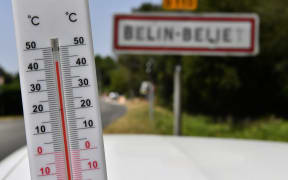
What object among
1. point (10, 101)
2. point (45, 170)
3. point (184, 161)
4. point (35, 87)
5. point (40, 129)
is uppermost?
point (35, 87)

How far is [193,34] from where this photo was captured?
4527mm

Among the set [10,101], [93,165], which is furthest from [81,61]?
[10,101]

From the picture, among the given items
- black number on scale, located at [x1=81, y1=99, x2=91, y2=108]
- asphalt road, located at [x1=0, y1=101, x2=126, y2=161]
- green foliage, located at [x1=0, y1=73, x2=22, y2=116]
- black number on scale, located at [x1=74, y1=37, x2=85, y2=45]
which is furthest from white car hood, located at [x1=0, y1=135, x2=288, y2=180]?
green foliage, located at [x1=0, y1=73, x2=22, y2=116]

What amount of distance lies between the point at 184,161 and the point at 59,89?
58 cm

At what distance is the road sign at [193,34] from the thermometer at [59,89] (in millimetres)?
3569

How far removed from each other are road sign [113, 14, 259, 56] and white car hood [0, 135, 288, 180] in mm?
2906

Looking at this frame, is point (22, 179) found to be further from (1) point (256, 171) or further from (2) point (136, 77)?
(2) point (136, 77)

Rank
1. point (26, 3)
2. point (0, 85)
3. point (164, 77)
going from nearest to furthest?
1. point (26, 3)
2. point (164, 77)
3. point (0, 85)

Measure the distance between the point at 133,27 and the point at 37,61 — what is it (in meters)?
3.62

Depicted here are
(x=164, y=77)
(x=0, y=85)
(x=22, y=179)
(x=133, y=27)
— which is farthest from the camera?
(x=0, y=85)

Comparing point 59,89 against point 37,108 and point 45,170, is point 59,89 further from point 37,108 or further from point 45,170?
point 45,170

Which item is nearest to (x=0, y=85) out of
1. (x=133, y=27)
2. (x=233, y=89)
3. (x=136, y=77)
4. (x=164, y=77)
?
(x=136, y=77)

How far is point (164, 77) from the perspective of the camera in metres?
23.6

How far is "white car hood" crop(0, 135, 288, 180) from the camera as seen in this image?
1143 mm
